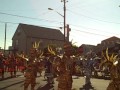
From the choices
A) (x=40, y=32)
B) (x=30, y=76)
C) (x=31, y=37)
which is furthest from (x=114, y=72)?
(x=40, y=32)

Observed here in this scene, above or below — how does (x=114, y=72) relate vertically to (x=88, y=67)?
below

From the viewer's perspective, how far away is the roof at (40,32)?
64625mm

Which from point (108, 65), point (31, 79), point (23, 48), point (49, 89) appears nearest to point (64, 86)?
point (108, 65)

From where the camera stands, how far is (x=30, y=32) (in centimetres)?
6462

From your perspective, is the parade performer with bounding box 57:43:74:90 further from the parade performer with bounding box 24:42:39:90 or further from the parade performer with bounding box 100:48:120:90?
the parade performer with bounding box 24:42:39:90

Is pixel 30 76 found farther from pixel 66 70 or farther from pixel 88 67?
pixel 88 67

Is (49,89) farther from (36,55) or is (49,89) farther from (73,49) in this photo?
(73,49)

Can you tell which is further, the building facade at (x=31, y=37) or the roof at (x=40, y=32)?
the roof at (x=40, y=32)

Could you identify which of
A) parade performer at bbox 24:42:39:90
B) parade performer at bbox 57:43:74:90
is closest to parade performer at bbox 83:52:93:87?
parade performer at bbox 24:42:39:90

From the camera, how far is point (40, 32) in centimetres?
6644

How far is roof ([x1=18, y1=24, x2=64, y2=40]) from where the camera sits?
6462 centimetres

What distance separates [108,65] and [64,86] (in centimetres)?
203

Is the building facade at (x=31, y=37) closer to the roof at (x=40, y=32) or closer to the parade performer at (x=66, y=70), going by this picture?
the roof at (x=40, y=32)

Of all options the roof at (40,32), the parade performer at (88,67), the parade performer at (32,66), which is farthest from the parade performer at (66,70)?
the roof at (40,32)
